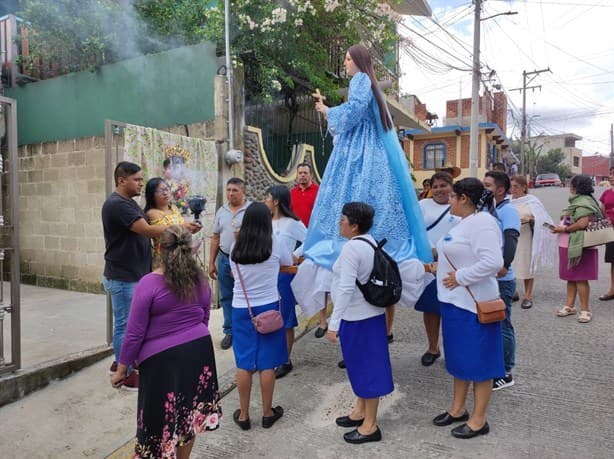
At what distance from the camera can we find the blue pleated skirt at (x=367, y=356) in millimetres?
2891

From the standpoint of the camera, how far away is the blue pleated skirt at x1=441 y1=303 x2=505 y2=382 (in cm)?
285

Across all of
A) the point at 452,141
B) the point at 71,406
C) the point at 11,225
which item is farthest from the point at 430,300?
the point at 452,141

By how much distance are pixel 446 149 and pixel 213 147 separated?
68.0 ft

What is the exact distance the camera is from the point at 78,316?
603 cm

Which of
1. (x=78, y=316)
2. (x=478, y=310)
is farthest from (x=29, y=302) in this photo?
(x=478, y=310)

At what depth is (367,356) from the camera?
9.52 feet

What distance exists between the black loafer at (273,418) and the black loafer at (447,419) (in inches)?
41.7

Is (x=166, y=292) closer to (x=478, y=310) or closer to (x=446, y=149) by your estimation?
(x=478, y=310)

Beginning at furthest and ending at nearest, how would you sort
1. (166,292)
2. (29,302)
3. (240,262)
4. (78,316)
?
(29,302)
(78,316)
(240,262)
(166,292)

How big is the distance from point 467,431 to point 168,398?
1.84 metres

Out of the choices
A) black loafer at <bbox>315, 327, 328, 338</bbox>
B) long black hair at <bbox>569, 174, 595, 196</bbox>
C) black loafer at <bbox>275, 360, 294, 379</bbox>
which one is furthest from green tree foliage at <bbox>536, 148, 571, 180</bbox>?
black loafer at <bbox>275, 360, 294, 379</bbox>

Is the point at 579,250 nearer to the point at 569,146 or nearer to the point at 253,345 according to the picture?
the point at 253,345

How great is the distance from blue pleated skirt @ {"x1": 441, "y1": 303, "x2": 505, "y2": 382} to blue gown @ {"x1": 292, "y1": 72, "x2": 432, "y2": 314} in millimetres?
568

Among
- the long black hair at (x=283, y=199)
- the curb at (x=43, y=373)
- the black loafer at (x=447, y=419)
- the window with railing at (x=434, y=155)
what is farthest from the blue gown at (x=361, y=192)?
the window with railing at (x=434, y=155)
